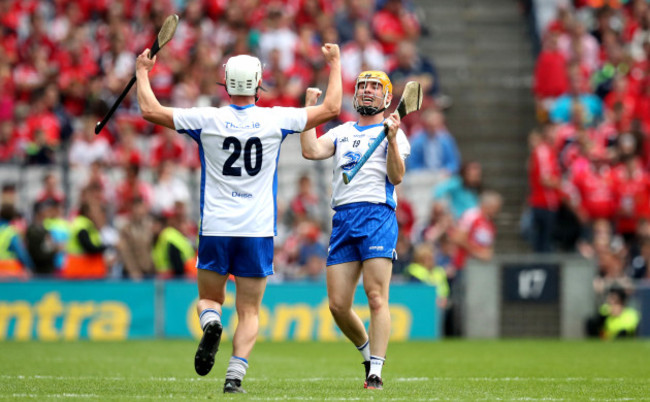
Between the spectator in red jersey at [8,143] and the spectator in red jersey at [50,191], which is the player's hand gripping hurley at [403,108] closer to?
Answer: the spectator in red jersey at [50,191]

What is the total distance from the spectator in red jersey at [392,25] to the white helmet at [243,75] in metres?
14.2

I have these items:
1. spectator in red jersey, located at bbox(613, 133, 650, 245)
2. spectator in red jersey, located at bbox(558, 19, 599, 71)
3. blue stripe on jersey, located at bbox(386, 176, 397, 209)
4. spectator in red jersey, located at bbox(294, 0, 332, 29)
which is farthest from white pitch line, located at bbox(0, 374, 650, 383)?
spectator in red jersey, located at bbox(558, 19, 599, 71)

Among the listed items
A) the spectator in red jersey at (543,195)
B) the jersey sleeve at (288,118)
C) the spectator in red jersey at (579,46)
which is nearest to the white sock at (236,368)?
the jersey sleeve at (288,118)

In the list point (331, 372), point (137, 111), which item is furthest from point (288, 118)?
point (137, 111)

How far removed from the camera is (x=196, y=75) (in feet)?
66.4

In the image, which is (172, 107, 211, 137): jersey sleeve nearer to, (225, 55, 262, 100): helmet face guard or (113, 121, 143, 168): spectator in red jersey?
(225, 55, 262, 100): helmet face guard

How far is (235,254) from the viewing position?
859cm

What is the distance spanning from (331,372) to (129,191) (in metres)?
7.93

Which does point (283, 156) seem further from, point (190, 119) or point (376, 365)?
point (190, 119)

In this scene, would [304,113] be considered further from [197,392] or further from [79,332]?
[79,332]

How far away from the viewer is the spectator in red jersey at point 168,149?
1925 centimetres

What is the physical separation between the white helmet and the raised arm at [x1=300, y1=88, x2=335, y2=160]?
67 cm

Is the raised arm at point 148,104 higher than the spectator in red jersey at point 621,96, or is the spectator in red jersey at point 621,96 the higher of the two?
the spectator in red jersey at point 621,96

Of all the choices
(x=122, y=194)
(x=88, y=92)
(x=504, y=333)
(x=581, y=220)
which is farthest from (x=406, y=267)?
(x=88, y=92)
